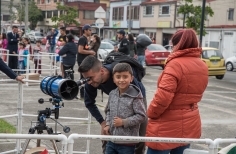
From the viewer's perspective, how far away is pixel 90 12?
68.7 m

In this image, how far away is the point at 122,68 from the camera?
12.0 feet

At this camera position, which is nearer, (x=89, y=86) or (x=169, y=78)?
(x=169, y=78)

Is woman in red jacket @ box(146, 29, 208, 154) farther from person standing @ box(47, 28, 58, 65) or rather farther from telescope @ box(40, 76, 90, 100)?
person standing @ box(47, 28, 58, 65)

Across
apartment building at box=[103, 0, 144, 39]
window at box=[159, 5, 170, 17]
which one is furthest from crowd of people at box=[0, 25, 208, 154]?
apartment building at box=[103, 0, 144, 39]

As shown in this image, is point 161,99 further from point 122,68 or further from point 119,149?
point 119,149

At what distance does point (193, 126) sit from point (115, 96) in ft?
2.59

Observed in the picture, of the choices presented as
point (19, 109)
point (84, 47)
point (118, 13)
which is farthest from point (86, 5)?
point (19, 109)

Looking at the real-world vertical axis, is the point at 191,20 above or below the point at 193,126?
above

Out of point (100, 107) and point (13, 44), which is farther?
point (13, 44)

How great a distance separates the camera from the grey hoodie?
366 cm

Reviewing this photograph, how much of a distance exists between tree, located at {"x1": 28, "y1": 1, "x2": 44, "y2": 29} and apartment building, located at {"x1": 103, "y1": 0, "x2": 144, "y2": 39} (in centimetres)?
1875

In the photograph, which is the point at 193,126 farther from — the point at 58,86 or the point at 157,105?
the point at 58,86

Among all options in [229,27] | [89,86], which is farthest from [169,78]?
[229,27]

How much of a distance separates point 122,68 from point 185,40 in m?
0.66
